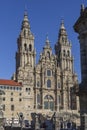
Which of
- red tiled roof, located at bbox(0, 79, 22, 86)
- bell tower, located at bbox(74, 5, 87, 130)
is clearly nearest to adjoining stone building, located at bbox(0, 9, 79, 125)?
red tiled roof, located at bbox(0, 79, 22, 86)

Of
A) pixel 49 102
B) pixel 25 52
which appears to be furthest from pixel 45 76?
pixel 25 52

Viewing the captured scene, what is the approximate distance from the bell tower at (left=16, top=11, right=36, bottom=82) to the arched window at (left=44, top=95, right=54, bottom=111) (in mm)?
8411

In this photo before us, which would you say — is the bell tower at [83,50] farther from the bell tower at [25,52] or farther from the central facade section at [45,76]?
the bell tower at [25,52]

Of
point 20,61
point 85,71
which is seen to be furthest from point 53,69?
point 85,71

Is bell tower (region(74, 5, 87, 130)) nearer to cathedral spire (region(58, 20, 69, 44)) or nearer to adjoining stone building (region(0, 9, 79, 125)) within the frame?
adjoining stone building (region(0, 9, 79, 125))

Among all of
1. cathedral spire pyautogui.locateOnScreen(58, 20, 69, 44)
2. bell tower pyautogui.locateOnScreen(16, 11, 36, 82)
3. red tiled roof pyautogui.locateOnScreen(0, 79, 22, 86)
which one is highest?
cathedral spire pyautogui.locateOnScreen(58, 20, 69, 44)

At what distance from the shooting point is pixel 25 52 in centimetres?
8081

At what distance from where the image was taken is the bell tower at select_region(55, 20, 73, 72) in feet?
281

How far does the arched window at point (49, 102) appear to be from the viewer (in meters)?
79.5

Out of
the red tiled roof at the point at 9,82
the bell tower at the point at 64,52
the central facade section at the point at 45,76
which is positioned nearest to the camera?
the red tiled roof at the point at 9,82

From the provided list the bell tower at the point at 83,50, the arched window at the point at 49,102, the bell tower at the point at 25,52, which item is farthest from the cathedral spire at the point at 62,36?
the bell tower at the point at 83,50

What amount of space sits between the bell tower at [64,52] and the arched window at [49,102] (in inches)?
359

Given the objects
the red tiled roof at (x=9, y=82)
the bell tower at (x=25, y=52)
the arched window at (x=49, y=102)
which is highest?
the bell tower at (x=25, y=52)

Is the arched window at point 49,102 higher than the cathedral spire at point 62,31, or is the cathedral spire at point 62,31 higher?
the cathedral spire at point 62,31
